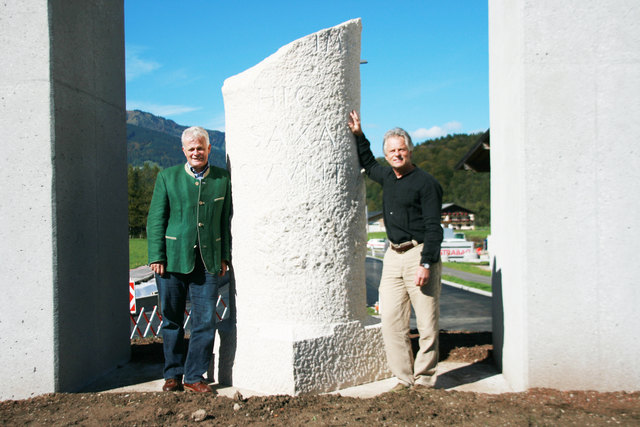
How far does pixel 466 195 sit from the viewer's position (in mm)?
94000

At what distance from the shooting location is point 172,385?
3.84 meters

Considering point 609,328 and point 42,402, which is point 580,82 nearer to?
point 609,328

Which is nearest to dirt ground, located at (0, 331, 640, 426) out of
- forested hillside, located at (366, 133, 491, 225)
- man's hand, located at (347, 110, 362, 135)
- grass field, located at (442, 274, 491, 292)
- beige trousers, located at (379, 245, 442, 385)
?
beige trousers, located at (379, 245, 442, 385)

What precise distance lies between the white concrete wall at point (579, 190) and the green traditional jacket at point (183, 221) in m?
2.34

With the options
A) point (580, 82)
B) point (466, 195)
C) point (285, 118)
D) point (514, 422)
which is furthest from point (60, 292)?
point (466, 195)

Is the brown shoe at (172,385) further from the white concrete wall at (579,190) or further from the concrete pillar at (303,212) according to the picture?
the white concrete wall at (579,190)

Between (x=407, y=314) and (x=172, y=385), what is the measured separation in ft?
6.23

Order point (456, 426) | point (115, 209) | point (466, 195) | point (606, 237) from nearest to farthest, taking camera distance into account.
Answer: point (456, 426)
point (606, 237)
point (115, 209)
point (466, 195)

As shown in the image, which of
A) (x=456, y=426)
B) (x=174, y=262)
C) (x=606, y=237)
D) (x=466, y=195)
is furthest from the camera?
(x=466, y=195)

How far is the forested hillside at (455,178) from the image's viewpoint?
292 ft

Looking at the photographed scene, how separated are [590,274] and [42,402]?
406 centimetres

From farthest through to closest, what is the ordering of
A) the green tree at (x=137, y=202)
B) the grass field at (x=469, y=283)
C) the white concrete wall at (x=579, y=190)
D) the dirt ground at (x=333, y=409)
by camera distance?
the green tree at (x=137, y=202)
the grass field at (x=469, y=283)
the white concrete wall at (x=579, y=190)
the dirt ground at (x=333, y=409)

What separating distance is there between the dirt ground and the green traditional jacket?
3.27 ft

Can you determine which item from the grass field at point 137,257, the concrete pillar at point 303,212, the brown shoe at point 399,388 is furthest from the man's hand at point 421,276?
the grass field at point 137,257
